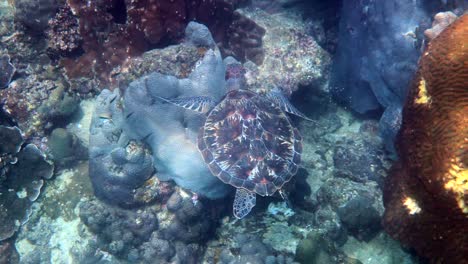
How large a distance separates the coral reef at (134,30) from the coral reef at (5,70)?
79cm

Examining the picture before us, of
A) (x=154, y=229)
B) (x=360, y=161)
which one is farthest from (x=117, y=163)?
(x=360, y=161)

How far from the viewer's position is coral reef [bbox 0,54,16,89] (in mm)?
5663

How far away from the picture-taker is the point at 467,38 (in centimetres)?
304

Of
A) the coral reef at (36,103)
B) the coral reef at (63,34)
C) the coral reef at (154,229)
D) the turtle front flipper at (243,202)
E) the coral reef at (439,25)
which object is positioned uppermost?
the coral reef at (439,25)

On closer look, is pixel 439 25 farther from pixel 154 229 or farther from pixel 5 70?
pixel 5 70

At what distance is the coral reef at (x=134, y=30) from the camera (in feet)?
17.9

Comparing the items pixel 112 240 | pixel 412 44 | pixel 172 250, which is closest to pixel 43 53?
pixel 112 240

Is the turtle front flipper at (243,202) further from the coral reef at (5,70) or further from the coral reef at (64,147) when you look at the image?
the coral reef at (5,70)

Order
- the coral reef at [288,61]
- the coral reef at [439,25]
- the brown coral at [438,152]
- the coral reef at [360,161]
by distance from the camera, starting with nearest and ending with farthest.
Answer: the brown coral at [438,152], the coral reef at [439,25], the coral reef at [360,161], the coral reef at [288,61]

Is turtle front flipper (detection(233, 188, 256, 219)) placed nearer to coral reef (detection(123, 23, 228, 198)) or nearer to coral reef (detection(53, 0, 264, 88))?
coral reef (detection(123, 23, 228, 198))

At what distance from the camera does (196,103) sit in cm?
498

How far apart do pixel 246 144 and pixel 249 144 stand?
47 mm

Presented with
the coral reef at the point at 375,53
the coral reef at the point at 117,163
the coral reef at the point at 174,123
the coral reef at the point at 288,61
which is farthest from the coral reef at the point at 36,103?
the coral reef at the point at 375,53

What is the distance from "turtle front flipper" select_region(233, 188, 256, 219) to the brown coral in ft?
6.50
